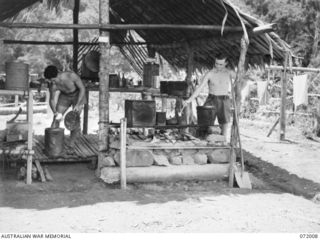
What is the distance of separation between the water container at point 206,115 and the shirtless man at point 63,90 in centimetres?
203

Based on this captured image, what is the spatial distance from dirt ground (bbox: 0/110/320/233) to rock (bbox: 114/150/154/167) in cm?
33

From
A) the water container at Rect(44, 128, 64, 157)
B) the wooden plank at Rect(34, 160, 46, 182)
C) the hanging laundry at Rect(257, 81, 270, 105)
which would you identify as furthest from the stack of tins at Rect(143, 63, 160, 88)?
the hanging laundry at Rect(257, 81, 270, 105)

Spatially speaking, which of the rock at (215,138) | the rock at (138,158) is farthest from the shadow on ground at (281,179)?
the rock at (138,158)

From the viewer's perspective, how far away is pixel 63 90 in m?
8.43

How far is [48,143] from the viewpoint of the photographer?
7.91 meters

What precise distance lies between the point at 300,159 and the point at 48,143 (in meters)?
5.24

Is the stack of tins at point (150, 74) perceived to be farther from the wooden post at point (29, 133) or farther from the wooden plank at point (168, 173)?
the wooden post at point (29, 133)

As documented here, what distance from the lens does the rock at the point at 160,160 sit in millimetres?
7271

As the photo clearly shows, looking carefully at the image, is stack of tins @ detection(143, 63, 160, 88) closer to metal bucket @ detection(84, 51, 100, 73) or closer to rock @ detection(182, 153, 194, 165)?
metal bucket @ detection(84, 51, 100, 73)

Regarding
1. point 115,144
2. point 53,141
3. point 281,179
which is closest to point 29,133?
point 53,141

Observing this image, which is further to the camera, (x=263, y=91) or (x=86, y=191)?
(x=263, y=91)

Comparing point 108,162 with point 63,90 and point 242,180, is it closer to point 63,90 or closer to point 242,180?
point 63,90

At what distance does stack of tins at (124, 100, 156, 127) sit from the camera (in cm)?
730

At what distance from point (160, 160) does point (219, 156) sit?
102 centimetres
